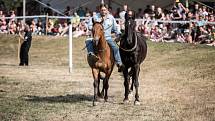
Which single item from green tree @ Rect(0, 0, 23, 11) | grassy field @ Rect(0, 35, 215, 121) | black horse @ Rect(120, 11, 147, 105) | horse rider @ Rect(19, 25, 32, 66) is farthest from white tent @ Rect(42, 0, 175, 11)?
black horse @ Rect(120, 11, 147, 105)

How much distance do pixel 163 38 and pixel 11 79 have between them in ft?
37.9

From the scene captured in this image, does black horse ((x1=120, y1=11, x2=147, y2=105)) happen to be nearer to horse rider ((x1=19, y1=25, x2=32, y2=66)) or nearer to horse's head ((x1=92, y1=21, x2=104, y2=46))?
horse's head ((x1=92, y1=21, x2=104, y2=46))

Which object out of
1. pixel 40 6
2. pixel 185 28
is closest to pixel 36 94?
pixel 185 28

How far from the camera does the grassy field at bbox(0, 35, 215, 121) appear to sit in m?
12.6

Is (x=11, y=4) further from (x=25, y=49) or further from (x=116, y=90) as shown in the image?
(x=116, y=90)

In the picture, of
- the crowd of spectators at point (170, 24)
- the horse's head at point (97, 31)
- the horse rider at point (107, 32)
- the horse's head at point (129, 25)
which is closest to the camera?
the horse's head at point (97, 31)

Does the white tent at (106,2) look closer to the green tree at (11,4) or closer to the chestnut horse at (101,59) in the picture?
the green tree at (11,4)

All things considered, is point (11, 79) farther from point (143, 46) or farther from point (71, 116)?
point (71, 116)

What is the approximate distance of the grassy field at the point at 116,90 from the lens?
41.3ft

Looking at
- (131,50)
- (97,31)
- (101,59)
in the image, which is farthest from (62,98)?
(97,31)

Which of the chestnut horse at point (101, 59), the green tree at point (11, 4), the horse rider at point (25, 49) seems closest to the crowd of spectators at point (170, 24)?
the horse rider at point (25, 49)

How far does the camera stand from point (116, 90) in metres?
17.5

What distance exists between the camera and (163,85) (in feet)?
61.8

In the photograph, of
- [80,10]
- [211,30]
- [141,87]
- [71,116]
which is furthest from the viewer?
[80,10]
